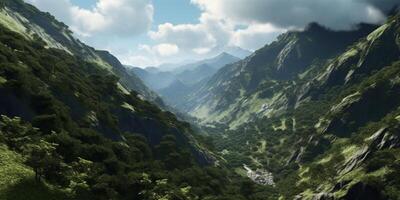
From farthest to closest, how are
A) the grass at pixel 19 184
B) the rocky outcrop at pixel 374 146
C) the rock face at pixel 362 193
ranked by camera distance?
the rocky outcrop at pixel 374 146, the rock face at pixel 362 193, the grass at pixel 19 184

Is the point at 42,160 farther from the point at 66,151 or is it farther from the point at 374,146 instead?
the point at 374,146

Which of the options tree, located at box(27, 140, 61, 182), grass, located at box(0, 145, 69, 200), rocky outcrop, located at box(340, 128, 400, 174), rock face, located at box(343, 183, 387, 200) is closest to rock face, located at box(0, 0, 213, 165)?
tree, located at box(27, 140, 61, 182)

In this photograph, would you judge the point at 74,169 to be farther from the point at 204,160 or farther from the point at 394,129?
the point at 394,129

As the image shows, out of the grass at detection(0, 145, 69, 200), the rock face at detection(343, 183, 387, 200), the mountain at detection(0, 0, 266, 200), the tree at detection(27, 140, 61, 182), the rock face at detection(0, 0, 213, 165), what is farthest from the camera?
the rock face at detection(343, 183, 387, 200)

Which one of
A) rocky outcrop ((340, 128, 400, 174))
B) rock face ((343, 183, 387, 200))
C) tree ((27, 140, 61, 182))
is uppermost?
rocky outcrop ((340, 128, 400, 174))

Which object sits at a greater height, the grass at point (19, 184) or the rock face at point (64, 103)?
the rock face at point (64, 103)

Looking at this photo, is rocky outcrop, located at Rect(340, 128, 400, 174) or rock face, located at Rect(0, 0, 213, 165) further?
rocky outcrop, located at Rect(340, 128, 400, 174)

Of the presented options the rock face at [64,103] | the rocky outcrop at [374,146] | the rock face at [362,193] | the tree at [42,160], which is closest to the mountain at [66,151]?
the tree at [42,160]

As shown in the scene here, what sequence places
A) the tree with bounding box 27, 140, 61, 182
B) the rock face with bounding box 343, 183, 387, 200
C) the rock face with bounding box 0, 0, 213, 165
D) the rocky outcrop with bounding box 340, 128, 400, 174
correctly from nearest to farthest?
1. the tree with bounding box 27, 140, 61, 182
2. the rock face with bounding box 0, 0, 213, 165
3. the rock face with bounding box 343, 183, 387, 200
4. the rocky outcrop with bounding box 340, 128, 400, 174

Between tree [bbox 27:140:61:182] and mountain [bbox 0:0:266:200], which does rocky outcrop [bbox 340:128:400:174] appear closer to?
mountain [bbox 0:0:266:200]

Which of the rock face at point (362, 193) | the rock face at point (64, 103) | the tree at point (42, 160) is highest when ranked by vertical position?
the rock face at point (362, 193)

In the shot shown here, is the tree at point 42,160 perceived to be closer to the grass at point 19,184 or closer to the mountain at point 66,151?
the mountain at point 66,151

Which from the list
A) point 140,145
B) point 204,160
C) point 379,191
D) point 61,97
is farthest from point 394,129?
point 61,97

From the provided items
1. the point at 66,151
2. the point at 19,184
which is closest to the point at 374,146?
the point at 66,151
